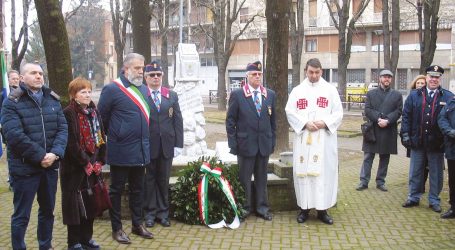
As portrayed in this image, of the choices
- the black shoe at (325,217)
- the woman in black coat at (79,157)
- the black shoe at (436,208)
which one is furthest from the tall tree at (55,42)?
the black shoe at (436,208)

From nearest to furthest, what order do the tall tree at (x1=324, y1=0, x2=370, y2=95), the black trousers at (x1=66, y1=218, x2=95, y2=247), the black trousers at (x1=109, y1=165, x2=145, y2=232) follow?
the black trousers at (x1=66, y1=218, x2=95, y2=247) → the black trousers at (x1=109, y1=165, x2=145, y2=232) → the tall tree at (x1=324, y1=0, x2=370, y2=95)

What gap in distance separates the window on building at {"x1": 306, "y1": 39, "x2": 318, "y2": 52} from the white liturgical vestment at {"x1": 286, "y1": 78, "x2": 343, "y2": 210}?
41.0 meters

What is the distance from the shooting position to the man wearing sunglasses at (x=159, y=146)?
643 cm

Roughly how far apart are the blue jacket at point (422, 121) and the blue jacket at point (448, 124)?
24 centimetres

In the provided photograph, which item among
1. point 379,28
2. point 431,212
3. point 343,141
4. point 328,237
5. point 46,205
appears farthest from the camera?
point 379,28

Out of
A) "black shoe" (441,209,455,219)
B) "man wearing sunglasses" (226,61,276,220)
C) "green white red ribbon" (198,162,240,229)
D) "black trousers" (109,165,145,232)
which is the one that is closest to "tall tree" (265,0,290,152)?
"man wearing sunglasses" (226,61,276,220)

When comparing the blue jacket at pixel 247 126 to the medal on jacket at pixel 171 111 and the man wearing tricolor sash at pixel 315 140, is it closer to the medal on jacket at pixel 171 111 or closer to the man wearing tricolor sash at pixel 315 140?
the man wearing tricolor sash at pixel 315 140

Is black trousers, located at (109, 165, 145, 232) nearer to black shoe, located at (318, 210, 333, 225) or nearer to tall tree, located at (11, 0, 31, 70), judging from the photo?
black shoe, located at (318, 210, 333, 225)

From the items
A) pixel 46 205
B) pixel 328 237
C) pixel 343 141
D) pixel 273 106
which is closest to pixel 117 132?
pixel 46 205

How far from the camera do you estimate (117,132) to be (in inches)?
225

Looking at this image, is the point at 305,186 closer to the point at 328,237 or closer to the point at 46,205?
the point at 328,237

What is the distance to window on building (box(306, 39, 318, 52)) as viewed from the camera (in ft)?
153

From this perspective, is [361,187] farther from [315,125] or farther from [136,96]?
[136,96]

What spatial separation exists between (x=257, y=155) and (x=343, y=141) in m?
10.00
